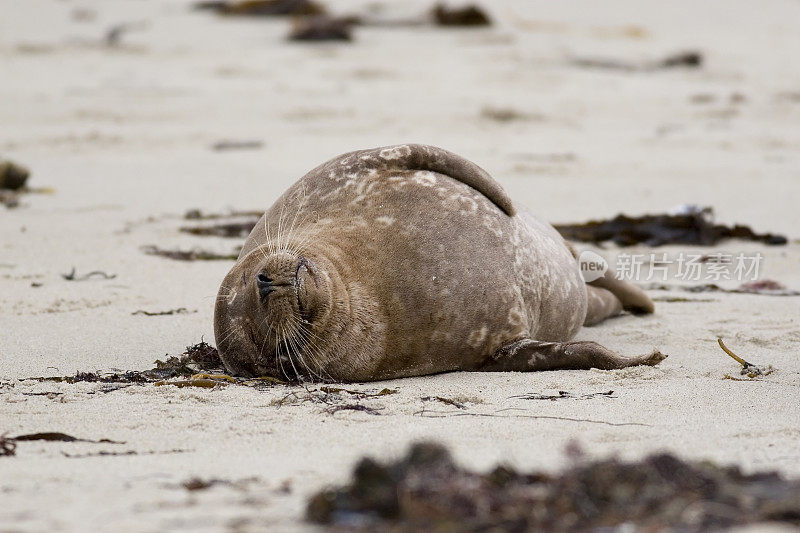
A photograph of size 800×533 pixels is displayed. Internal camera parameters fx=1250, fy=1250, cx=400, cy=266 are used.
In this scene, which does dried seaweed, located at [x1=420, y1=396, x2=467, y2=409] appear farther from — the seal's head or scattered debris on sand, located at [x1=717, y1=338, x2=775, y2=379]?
scattered debris on sand, located at [x1=717, y1=338, x2=775, y2=379]

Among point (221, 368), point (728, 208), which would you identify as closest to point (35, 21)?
point (728, 208)

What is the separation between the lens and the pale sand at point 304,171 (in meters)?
3.49

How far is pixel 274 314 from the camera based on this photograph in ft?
14.6

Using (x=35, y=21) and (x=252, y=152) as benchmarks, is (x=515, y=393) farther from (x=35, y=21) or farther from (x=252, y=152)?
(x=35, y=21)

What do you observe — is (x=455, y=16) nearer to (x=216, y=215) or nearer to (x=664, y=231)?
(x=216, y=215)

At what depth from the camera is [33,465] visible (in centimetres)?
330

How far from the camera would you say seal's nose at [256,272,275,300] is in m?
4.41

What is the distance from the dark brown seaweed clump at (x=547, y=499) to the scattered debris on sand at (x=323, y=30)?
1312 cm

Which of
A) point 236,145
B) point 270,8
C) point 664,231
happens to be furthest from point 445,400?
point 270,8

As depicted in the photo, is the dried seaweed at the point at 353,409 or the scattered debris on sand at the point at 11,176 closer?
the dried seaweed at the point at 353,409

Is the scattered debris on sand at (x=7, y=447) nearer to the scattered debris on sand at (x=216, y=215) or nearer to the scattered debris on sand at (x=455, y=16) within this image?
the scattered debris on sand at (x=216, y=215)

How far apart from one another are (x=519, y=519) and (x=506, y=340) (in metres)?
2.51

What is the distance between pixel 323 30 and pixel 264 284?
1140 cm

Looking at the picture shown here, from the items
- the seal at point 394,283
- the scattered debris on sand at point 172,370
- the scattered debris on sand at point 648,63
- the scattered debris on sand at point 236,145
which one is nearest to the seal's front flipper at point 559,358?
the seal at point 394,283
